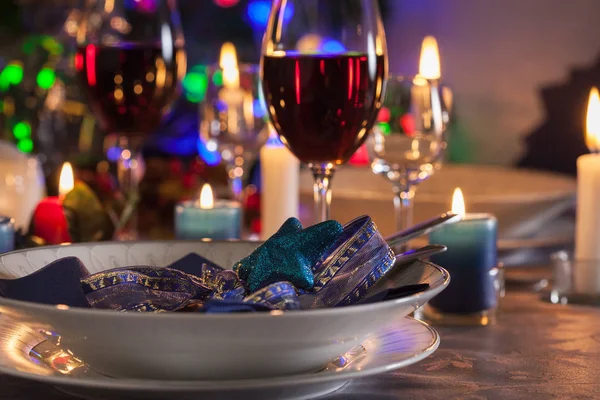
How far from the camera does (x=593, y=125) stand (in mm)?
1181

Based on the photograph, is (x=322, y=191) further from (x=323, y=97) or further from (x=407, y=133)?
(x=407, y=133)

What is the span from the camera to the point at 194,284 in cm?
64

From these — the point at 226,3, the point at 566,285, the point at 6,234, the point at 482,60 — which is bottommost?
the point at 566,285

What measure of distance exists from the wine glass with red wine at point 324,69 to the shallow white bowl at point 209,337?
31 cm

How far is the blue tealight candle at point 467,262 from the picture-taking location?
927 mm

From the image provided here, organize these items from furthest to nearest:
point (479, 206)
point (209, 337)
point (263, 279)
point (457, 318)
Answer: point (479, 206)
point (457, 318)
point (263, 279)
point (209, 337)

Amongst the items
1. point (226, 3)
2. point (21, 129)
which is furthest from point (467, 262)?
point (226, 3)

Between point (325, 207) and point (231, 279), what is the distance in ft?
0.76

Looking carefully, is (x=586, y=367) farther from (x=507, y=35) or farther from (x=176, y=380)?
(x=507, y=35)

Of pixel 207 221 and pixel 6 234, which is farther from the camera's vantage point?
pixel 207 221

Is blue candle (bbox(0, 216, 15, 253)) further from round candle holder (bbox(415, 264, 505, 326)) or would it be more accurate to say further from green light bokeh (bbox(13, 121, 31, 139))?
green light bokeh (bbox(13, 121, 31, 139))

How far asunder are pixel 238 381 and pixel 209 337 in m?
0.04

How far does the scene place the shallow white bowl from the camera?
50 cm

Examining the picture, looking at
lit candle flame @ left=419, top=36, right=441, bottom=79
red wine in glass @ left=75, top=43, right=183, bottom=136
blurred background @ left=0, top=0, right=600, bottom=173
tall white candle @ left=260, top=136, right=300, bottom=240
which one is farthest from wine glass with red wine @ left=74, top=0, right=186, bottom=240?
blurred background @ left=0, top=0, right=600, bottom=173
